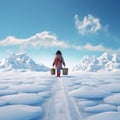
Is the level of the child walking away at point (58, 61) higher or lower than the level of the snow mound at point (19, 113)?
higher

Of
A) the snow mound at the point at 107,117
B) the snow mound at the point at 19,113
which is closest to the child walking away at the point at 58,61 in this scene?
the snow mound at the point at 19,113

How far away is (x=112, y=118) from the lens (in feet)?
7.54

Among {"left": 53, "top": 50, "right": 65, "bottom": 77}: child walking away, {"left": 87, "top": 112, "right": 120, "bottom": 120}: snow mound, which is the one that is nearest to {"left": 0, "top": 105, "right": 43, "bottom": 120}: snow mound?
{"left": 87, "top": 112, "right": 120, "bottom": 120}: snow mound

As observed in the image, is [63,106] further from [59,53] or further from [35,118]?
[59,53]

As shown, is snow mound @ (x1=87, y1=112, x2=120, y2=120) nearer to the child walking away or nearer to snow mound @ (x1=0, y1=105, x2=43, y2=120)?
snow mound @ (x1=0, y1=105, x2=43, y2=120)

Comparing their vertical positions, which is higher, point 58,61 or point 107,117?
point 58,61

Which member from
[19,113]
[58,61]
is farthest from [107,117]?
[58,61]

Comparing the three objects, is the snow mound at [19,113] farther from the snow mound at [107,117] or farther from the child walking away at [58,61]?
the child walking away at [58,61]

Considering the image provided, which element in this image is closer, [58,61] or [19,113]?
[19,113]

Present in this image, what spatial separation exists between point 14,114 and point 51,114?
1.46 feet

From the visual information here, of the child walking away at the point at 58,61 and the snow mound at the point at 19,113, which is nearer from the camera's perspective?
the snow mound at the point at 19,113

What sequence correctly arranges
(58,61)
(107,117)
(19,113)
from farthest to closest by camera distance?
(58,61) → (19,113) → (107,117)

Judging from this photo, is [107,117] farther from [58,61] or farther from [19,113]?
[58,61]

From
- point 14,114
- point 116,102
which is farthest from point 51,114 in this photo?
point 116,102
